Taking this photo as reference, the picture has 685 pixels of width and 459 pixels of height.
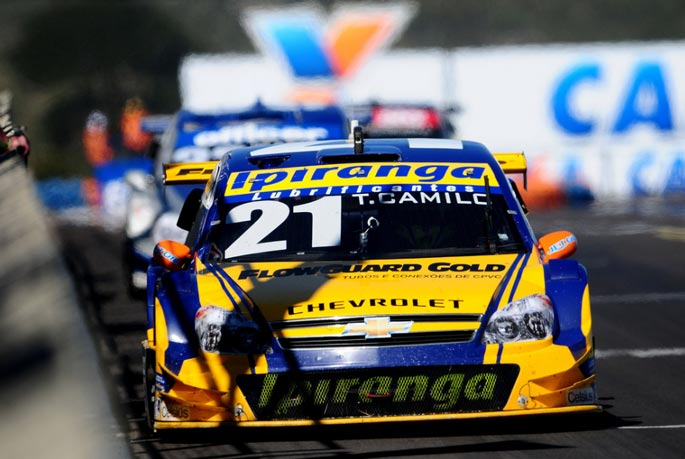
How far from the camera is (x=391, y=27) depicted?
142ft

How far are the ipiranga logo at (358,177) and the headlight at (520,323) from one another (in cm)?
132

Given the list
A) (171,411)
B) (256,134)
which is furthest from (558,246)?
(256,134)

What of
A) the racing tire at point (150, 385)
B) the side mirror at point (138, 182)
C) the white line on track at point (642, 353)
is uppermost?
the racing tire at point (150, 385)

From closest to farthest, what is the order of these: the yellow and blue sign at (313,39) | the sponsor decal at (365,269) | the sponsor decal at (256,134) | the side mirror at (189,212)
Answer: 1. the sponsor decal at (365,269)
2. the side mirror at (189,212)
3. the sponsor decal at (256,134)
4. the yellow and blue sign at (313,39)

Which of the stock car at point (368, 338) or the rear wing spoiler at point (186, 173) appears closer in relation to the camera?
the stock car at point (368, 338)

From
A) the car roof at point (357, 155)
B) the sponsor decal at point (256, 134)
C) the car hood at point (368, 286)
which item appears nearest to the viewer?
the car hood at point (368, 286)

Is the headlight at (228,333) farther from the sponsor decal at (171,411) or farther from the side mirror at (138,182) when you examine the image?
the side mirror at (138,182)

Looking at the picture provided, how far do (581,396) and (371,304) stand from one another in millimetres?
1007

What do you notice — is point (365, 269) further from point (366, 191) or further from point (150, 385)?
point (150, 385)

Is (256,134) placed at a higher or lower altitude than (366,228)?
lower

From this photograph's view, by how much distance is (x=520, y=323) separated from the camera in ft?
23.1

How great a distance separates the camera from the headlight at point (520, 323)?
7.00 m

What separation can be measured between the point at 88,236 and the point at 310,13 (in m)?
17.3

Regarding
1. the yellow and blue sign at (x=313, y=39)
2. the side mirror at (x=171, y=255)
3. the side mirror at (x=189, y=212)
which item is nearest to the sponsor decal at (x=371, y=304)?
the side mirror at (x=171, y=255)
